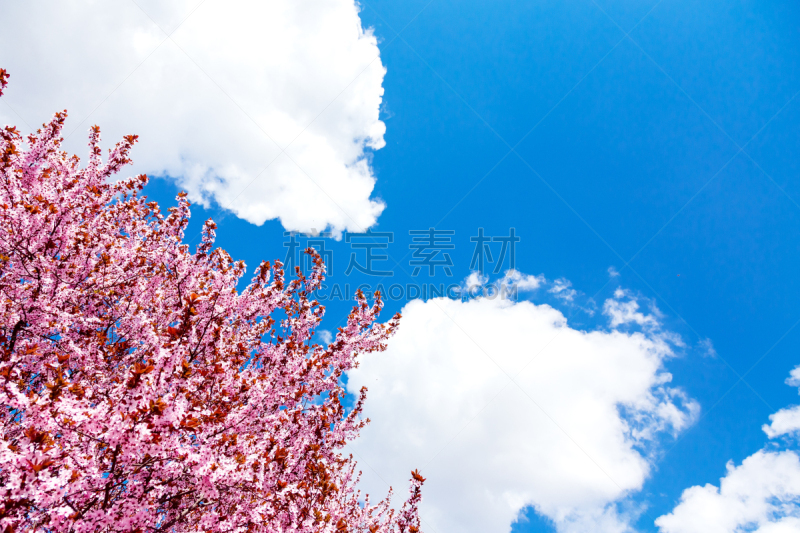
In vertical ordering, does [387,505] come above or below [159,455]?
above

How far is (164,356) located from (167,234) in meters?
4.95

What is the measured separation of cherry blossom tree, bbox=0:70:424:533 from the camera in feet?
9.16

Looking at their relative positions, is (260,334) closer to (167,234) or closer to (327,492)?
(167,234)

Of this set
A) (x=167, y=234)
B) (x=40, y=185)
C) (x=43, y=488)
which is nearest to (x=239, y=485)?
(x=43, y=488)

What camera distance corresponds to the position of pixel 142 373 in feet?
9.28

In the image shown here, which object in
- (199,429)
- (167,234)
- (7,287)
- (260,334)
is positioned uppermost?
(167,234)

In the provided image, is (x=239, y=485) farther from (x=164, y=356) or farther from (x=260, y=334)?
(x=260, y=334)

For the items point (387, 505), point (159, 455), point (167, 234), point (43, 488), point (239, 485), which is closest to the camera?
point (43, 488)

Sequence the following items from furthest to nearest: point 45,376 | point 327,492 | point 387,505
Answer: point 387,505
point 327,492
point 45,376

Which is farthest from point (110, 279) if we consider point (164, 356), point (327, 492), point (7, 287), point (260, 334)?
point (327, 492)

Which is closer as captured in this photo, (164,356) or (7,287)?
(164,356)

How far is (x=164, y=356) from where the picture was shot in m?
2.95

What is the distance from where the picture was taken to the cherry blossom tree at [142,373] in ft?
9.16

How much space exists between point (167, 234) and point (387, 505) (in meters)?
11.2
